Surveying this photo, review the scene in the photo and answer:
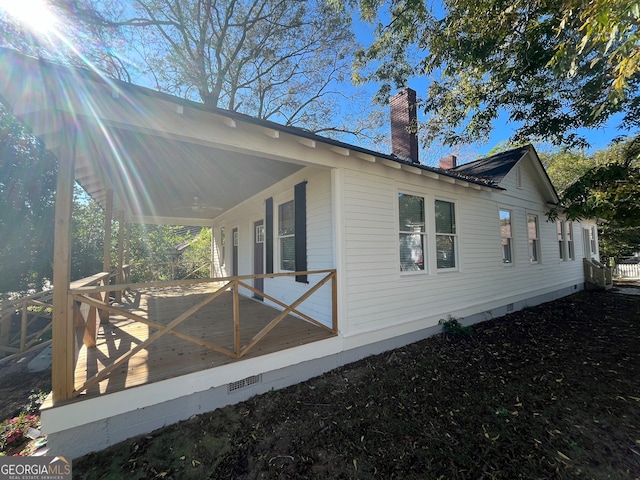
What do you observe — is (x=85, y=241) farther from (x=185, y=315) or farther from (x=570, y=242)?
(x=570, y=242)

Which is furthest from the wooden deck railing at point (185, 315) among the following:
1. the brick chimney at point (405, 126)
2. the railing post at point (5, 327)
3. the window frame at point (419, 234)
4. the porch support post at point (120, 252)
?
the brick chimney at point (405, 126)

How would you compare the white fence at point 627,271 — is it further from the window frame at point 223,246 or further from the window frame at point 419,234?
the window frame at point 223,246

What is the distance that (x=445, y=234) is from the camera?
5398 millimetres

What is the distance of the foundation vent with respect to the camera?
303 centimetres

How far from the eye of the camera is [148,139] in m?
3.53

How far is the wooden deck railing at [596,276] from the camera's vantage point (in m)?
10.2

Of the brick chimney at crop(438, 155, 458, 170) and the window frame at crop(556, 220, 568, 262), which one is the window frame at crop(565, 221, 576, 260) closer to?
the window frame at crop(556, 220, 568, 262)

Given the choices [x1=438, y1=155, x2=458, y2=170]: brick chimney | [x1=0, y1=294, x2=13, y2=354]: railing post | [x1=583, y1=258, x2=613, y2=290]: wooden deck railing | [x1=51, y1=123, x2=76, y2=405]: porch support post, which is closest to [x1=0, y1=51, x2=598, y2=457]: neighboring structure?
[x1=51, y1=123, x2=76, y2=405]: porch support post

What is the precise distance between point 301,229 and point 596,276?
12.8 metres

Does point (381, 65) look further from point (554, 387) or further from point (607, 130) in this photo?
point (554, 387)

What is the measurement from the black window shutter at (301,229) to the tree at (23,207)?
8362 millimetres

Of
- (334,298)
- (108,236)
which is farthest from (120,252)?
(334,298)

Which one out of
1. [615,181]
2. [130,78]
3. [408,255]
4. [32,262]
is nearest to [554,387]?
[408,255]

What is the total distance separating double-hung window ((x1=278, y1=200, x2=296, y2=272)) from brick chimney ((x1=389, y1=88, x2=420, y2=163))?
3.54 m
